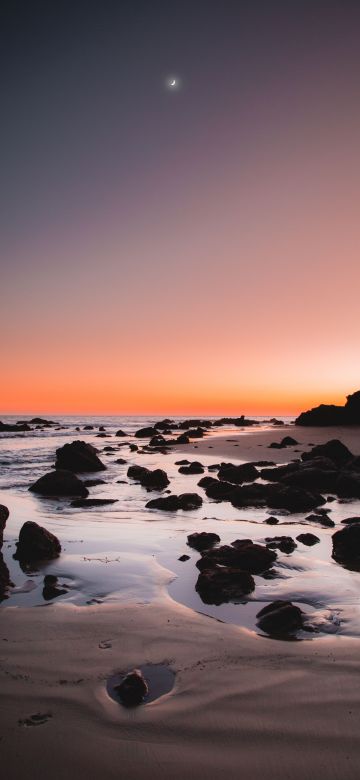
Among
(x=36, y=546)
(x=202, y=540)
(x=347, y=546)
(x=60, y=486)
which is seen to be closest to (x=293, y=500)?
(x=347, y=546)

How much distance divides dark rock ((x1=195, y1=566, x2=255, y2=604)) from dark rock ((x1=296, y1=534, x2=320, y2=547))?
7.69 ft

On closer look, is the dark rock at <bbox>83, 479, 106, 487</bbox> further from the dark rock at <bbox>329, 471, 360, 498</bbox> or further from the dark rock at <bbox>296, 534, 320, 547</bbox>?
the dark rock at <bbox>296, 534, 320, 547</bbox>

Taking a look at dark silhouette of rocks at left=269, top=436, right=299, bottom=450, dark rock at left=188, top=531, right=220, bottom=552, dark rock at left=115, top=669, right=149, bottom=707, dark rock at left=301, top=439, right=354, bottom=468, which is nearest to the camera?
dark rock at left=115, top=669, right=149, bottom=707

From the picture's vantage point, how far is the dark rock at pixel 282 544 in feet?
24.2

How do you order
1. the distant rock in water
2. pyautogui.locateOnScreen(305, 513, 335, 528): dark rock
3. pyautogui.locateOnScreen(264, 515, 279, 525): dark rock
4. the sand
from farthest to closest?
1. the distant rock in water
2. pyautogui.locateOnScreen(264, 515, 279, 525): dark rock
3. pyautogui.locateOnScreen(305, 513, 335, 528): dark rock
4. the sand

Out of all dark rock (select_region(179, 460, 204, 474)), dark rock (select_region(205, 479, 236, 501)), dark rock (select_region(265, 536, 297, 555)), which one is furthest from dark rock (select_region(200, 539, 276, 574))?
dark rock (select_region(179, 460, 204, 474))

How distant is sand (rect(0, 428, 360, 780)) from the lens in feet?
8.60

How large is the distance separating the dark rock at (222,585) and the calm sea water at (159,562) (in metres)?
0.13

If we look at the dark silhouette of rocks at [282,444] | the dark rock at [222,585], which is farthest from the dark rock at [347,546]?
the dark silhouette of rocks at [282,444]

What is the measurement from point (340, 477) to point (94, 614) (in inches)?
403

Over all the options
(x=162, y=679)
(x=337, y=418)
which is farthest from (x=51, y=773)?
(x=337, y=418)

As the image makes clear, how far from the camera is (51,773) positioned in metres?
2.55

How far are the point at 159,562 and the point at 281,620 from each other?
261 cm

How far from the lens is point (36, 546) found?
698 cm
